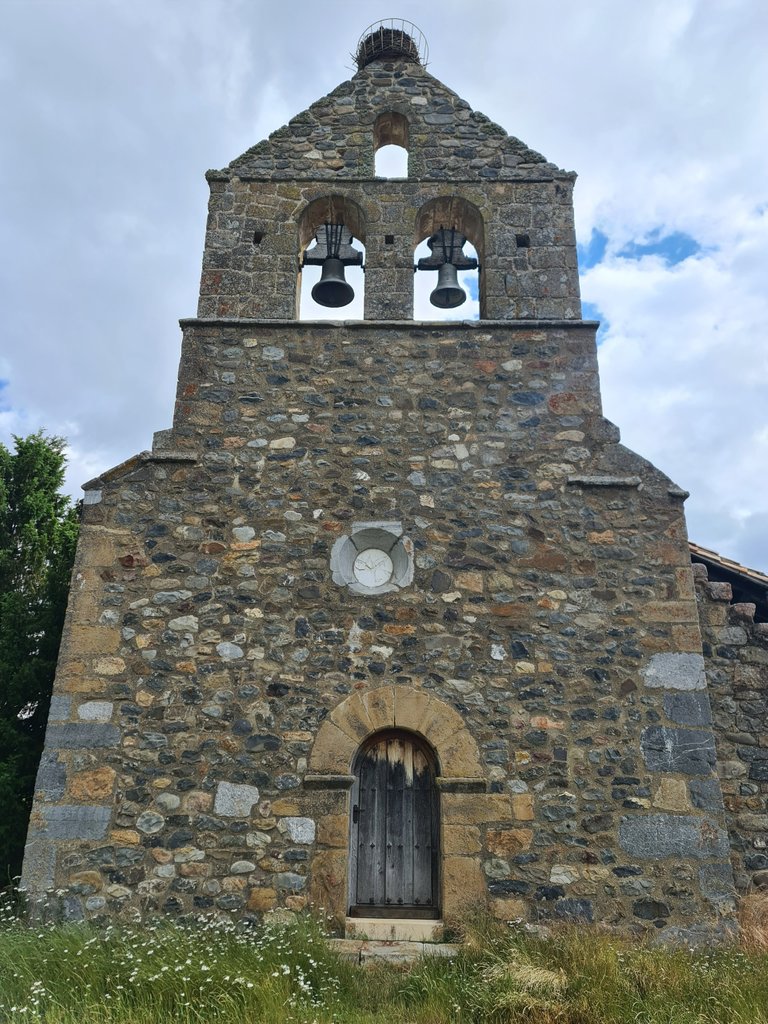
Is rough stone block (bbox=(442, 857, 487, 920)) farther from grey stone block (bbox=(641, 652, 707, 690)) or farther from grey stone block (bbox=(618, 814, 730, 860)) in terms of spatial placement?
grey stone block (bbox=(641, 652, 707, 690))

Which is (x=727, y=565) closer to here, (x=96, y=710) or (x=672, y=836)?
(x=672, y=836)

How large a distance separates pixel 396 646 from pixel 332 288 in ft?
12.2

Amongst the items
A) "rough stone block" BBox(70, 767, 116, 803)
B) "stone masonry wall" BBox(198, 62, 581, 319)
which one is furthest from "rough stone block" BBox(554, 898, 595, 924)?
"stone masonry wall" BBox(198, 62, 581, 319)

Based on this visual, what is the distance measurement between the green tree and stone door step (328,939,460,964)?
3205 mm

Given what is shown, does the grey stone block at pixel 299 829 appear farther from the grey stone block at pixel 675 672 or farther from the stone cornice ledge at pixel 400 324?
the stone cornice ledge at pixel 400 324

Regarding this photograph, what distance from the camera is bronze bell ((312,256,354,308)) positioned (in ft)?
27.0

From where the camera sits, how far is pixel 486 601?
22.2 feet

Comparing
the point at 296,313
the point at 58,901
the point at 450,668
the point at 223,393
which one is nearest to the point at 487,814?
the point at 450,668

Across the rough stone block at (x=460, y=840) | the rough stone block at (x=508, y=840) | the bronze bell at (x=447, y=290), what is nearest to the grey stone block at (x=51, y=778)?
the rough stone block at (x=460, y=840)

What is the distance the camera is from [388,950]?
5.72 m

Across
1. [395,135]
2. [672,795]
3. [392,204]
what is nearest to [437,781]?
[672,795]

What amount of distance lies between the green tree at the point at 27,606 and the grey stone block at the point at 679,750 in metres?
5.40

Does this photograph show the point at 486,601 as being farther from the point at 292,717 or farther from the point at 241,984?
the point at 241,984

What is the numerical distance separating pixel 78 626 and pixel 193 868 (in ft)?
6.84
